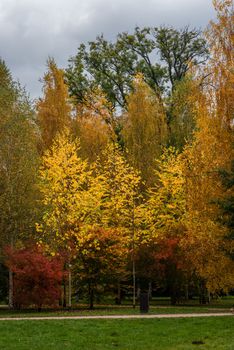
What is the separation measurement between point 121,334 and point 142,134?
2244 centimetres

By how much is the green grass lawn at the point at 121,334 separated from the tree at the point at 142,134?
18.2 metres

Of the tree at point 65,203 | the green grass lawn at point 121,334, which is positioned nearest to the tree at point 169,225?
the tree at point 65,203

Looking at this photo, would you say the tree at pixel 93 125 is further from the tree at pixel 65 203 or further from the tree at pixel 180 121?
the tree at pixel 65 203

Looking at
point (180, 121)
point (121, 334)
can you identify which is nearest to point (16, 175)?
point (121, 334)

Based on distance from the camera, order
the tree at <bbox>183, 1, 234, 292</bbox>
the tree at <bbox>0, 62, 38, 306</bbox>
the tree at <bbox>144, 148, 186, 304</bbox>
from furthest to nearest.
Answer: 1. the tree at <bbox>144, 148, 186, 304</bbox>
2. the tree at <bbox>0, 62, 38, 306</bbox>
3. the tree at <bbox>183, 1, 234, 292</bbox>

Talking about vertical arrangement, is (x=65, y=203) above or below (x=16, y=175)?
below

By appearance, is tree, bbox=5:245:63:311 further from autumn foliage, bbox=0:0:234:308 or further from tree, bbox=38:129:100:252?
tree, bbox=38:129:100:252

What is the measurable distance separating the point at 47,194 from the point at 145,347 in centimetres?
1385

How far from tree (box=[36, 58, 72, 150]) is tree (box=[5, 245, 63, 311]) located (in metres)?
14.5

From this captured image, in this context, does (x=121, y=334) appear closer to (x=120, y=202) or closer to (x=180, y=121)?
(x=120, y=202)

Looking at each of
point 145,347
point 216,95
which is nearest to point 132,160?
point 216,95

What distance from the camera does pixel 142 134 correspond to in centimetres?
3556

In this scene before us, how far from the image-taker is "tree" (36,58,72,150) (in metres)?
37.5

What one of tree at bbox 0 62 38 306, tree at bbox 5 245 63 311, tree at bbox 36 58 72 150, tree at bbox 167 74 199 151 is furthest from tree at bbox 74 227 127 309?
tree at bbox 167 74 199 151
